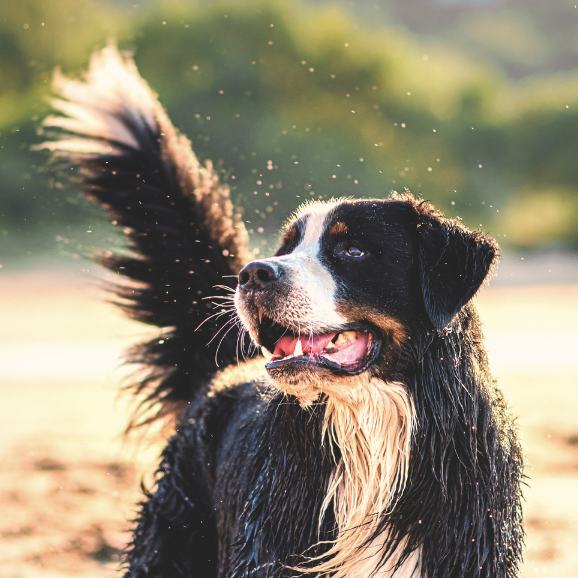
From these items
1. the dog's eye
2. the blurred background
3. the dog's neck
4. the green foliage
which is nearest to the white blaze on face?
the dog's eye

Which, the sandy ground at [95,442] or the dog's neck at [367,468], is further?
the sandy ground at [95,442]

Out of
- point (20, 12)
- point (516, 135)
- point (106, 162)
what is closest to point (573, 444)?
point (106, 162)

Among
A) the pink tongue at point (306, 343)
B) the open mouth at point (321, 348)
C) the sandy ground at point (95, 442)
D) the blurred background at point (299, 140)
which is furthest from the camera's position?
the blurred background at point (299, 140)

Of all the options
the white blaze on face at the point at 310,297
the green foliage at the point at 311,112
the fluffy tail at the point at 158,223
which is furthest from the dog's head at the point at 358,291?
the green foliage at the point at 311,112

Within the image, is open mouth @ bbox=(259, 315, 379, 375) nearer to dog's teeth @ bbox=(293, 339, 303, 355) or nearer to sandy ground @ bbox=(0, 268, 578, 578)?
dog's teeth @ bbox=(293, 339, 303, 355)

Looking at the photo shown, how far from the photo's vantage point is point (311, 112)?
88.1 feet

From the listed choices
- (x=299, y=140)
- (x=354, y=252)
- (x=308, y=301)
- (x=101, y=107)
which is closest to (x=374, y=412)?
(x=308, y=301)

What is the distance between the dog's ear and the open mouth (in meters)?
0.26

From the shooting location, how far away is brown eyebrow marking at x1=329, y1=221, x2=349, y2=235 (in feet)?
8.98

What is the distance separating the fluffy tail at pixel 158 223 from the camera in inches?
151

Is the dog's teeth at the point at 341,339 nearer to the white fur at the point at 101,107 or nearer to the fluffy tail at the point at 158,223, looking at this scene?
the fluffy tail at the point at 158,223

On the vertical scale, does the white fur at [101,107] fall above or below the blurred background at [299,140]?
below

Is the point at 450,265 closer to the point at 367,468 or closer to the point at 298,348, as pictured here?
the point at 298,348

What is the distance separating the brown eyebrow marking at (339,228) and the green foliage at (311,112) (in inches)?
Answer: 744
